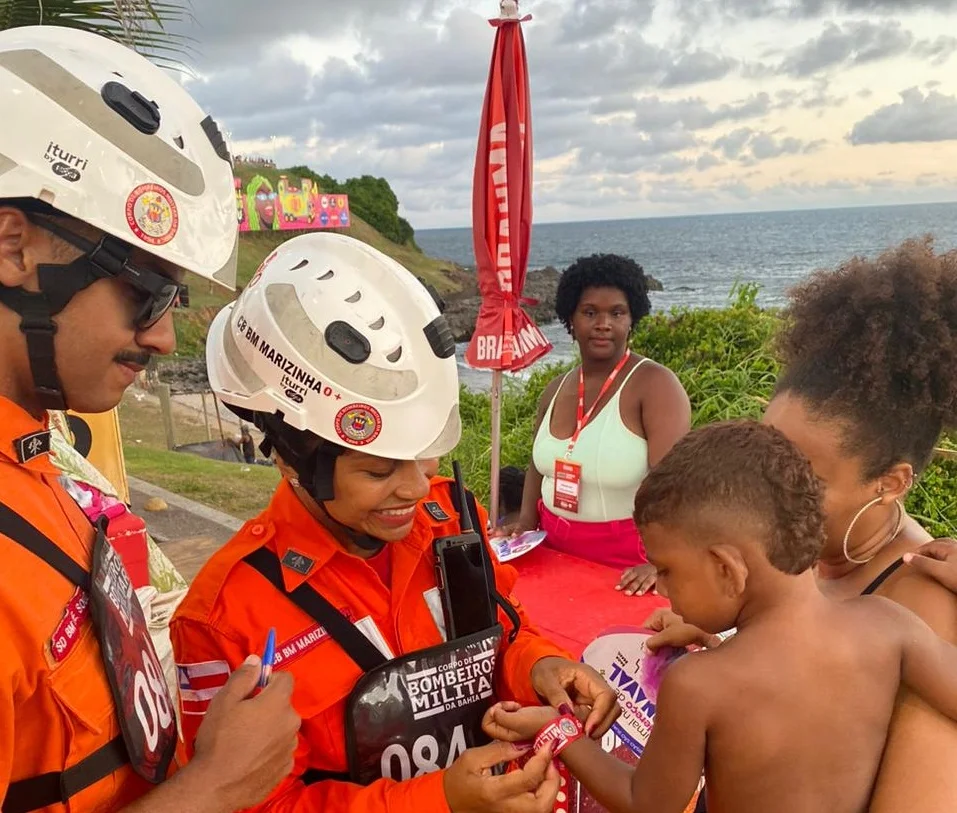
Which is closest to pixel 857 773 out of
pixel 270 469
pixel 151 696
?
pixel 151 696

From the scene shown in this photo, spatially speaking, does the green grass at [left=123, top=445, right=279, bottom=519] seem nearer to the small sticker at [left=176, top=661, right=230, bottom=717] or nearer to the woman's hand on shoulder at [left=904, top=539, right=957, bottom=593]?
the small sticker at [left=176, top=661, right=230, bottom=717]

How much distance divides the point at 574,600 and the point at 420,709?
203 cm

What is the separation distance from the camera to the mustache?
61.1 inches

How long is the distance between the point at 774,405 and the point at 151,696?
1.75m

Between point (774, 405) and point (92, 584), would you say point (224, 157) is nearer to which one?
point (92, 584)

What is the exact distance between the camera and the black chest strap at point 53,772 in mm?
1239

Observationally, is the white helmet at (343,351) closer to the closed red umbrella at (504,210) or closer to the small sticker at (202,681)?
the small sticker at (202,681)

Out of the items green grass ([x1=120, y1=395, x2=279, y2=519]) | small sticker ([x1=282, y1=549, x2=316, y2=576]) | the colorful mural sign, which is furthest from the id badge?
the colorful mural sign

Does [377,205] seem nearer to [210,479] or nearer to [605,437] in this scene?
[210,479]

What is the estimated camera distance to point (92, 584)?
4.52 ft

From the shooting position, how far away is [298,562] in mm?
1841

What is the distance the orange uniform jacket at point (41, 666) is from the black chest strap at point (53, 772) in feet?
0.04

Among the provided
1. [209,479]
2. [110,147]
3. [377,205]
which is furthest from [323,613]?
[377,205]

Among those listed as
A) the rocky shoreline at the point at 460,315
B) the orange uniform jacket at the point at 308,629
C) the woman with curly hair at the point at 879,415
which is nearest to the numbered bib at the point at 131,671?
the orange uniform jacket at the point at 308,629
